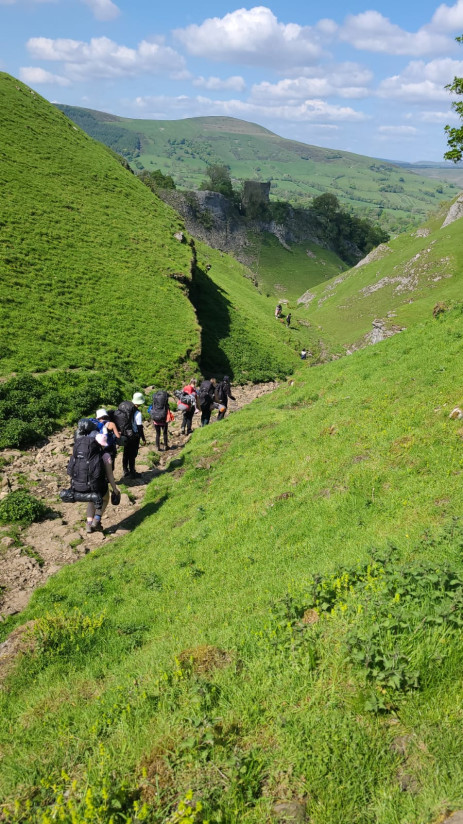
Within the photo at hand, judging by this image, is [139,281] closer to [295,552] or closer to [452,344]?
[452,344]

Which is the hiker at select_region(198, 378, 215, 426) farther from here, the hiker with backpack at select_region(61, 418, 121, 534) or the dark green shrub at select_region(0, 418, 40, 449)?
the hiker with backpack at select_region(61, 418, 121, 534)

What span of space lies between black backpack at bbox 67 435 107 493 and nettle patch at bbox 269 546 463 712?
7.67 m

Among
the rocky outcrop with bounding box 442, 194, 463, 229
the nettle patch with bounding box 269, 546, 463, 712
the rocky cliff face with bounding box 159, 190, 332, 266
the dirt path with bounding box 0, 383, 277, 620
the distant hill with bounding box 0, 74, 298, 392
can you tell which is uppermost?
the rocky cliff face with bounding box 159, 190, 332, 266

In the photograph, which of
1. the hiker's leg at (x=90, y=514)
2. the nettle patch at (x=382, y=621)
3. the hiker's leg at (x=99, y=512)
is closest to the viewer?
the nettle patch at (x=382, y=621)

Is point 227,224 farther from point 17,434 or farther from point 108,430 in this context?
point 108,430

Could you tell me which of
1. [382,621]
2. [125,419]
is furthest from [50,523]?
[382,621]

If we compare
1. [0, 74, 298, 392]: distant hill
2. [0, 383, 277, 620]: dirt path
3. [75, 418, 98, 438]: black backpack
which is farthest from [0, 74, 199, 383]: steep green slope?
[75, 418, 98, 438]: black backpack

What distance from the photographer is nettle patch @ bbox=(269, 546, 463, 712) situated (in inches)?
199

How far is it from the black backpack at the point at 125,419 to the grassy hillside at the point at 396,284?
40.1 meters

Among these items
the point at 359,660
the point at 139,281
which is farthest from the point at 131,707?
the point at 139,281

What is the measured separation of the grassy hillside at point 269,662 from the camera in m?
4.37

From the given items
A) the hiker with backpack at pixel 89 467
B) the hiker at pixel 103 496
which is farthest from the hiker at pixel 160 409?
the hiker with backpack at pixel 89 467

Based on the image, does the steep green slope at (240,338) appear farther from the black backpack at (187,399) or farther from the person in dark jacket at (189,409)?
the black backpack at (187,399)

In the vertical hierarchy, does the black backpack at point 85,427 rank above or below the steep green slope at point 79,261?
below
